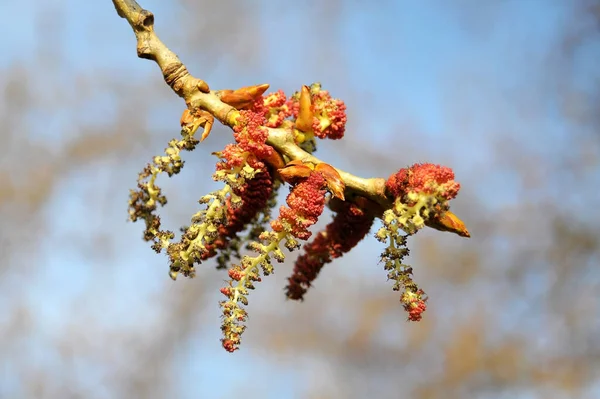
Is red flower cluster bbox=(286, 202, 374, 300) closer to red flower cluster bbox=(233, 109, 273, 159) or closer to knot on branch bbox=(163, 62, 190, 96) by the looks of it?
red flower cluster bbox=(233, 109, 273, 159)

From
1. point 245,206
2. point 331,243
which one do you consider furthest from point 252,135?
point 331,243

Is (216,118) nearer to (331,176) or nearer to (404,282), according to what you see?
(331,176)

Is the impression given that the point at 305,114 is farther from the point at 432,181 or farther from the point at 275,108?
the point at 432,181

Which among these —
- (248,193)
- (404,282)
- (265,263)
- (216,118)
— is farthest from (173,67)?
(404,282)

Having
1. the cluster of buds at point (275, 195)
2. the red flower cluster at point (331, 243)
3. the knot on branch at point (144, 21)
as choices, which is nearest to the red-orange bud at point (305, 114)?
the cluster of buds at point (275, 195)

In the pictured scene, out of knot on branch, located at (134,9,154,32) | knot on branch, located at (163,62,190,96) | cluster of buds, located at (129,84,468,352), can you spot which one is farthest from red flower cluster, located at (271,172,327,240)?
knot on branch, located at (134,9,154,32)

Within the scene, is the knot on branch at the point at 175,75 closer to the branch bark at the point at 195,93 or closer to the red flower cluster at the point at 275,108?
the branch bark at the point at 195,93
